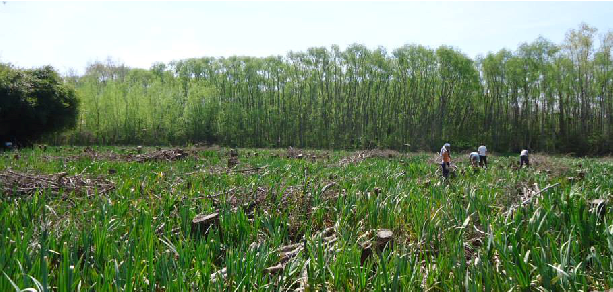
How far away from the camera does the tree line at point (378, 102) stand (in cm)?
3944

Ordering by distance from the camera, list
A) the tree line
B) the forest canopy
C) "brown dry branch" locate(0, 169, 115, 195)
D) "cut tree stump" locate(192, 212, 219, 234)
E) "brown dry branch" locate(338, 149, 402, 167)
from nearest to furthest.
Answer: "cut tree stump" locate(192, 212, 219, 234), "brown dry branch" locate(0, 169, 115, 195), "brown dry branch" locate(338, 149, 402, 167), the forest canopy, the tree line

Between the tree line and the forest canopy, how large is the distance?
54.4 ft

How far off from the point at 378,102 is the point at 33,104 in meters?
36.7

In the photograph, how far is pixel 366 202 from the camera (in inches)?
144

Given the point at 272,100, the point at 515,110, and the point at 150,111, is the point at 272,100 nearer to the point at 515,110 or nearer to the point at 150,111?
the point at 150,111

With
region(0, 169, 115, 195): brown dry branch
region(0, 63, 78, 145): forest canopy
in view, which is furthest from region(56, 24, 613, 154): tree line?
region(0, 169, 115, 195): brown dry branch

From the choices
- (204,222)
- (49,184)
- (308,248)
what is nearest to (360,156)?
(49,184)

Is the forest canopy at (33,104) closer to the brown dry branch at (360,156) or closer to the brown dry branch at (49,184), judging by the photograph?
the brown dry branch at (360,156)

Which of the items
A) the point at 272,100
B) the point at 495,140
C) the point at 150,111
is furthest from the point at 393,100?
the point at 150,111

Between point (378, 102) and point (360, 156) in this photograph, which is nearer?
point (360, 156)

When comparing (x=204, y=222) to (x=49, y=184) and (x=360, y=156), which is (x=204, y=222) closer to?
(x=49, y=184)

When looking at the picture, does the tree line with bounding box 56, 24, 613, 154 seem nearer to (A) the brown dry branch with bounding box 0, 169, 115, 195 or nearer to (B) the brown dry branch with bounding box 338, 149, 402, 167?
(B) the brown dry branch with bounding box 338, 149, 402, 167

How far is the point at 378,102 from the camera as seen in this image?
45938mm

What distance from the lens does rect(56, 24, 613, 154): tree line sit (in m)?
39.4
